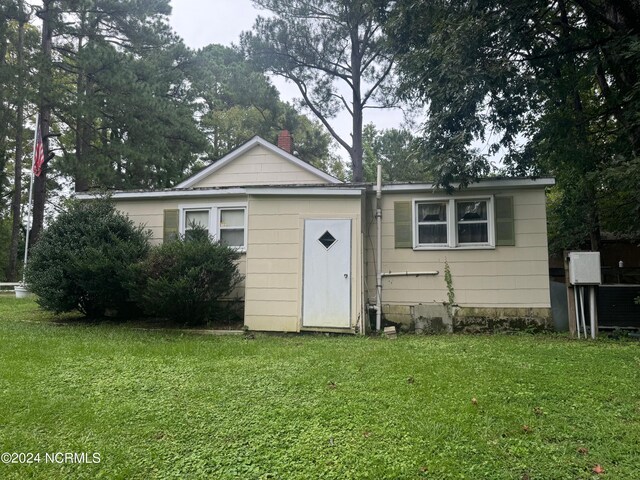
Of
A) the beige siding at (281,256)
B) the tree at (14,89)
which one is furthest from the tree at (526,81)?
the tree at (14,89)

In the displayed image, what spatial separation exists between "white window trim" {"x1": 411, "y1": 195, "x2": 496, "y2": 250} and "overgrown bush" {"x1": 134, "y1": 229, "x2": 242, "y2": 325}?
3529 millimetres

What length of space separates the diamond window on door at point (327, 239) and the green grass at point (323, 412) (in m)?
2.10

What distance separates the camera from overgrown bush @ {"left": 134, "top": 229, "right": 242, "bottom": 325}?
6.71 metres

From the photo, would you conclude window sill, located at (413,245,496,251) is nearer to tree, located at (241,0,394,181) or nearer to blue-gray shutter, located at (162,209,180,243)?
blue-gray shutter, located at (162,209,180,243)

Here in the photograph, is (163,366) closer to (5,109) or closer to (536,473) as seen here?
(536,473)

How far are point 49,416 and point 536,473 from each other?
3.55 meters

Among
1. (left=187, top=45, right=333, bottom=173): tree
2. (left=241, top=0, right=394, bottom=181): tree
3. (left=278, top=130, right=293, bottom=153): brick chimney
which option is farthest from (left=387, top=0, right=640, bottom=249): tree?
(left=187, top=45, right=333, bottom=173): tree

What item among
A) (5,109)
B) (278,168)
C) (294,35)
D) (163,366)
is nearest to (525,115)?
(278,168)

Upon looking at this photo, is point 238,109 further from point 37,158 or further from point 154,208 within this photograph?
point 154,208

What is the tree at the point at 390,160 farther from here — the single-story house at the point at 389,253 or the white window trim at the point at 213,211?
the white window trim at the point at 213,211

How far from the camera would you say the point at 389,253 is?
7.81 meters

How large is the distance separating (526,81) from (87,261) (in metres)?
8.59

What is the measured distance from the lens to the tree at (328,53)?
619 inches

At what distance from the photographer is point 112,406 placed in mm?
3420
